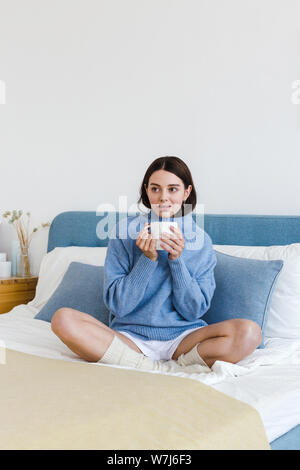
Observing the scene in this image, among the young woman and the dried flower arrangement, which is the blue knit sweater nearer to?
the young woman

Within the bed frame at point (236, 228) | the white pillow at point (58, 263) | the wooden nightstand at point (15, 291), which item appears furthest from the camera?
the wooden nightstand at point (15, 291)

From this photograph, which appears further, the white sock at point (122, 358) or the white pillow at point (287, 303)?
the white pillow at point (287, 303)

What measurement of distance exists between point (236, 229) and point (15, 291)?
138cm

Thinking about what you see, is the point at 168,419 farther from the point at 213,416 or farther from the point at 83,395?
the point at 83,395

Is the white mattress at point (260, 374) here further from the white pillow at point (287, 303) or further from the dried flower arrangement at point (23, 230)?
the dried flower arrangement at point (23, 230)

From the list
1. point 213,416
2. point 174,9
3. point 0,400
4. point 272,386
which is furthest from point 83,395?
point 174,9

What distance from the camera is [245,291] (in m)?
2.03

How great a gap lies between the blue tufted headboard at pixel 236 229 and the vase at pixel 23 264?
1.58 ft

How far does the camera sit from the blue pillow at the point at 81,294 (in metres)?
2.36

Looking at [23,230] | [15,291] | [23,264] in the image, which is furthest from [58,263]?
[23,230]

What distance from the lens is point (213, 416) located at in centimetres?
127

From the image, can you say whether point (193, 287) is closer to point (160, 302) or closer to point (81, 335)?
point (160, 302)

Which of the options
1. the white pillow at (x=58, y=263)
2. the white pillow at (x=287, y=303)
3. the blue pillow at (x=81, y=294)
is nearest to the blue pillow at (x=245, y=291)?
the white pillow at (x=287, y=303)

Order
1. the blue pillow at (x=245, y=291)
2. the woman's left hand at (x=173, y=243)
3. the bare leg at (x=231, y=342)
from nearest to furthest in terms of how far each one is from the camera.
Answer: the bare leg at (x=231, y=342), the woman's left hand at (x=173, y=243), the blue pillow at (x=245, y=291)
